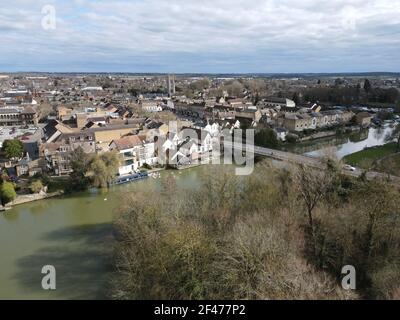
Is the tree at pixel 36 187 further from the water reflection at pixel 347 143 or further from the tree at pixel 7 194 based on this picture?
the water reflection at pixel 347 143

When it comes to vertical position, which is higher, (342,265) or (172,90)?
(172,90)

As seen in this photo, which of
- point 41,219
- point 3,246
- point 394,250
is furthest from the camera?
point 41,219

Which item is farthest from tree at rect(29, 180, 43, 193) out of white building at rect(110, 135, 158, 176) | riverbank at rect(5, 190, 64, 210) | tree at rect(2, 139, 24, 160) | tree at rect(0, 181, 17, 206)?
tree at rect(2, 139, 24, 160)

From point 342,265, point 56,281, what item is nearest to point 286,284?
point 342,265

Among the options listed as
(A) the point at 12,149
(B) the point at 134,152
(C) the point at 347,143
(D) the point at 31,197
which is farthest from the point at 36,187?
(C) the point at 347,143

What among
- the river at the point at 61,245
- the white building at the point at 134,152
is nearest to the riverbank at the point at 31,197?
the river at the point at 61,245
